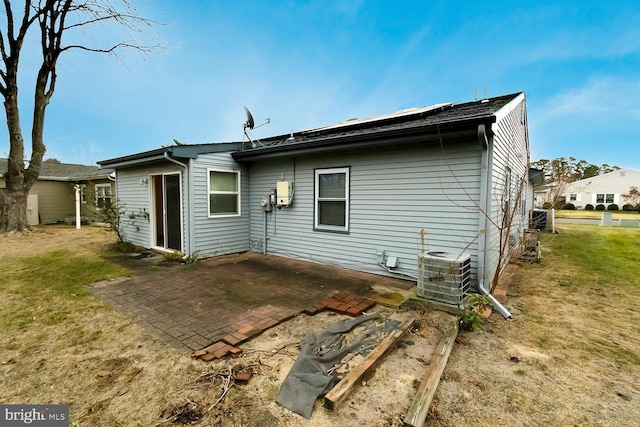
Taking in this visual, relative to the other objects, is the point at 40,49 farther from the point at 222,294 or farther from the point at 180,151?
the point at 222,294

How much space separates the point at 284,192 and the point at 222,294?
283 centimetres

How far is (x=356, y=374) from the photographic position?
89.4 inches

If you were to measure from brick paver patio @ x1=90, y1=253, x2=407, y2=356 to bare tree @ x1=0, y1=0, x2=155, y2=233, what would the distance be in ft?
30.5

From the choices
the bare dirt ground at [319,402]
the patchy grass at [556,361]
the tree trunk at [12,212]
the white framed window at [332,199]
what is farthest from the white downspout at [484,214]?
the tree trunk at [12,212]

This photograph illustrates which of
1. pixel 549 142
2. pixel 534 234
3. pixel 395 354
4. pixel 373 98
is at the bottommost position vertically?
pixel 395 354

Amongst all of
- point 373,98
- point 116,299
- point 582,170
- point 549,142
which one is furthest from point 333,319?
point 582,170

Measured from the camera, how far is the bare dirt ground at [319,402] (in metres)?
1.97

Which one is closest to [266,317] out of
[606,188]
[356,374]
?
[356,374]

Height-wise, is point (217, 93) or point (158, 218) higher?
point (217, 93)

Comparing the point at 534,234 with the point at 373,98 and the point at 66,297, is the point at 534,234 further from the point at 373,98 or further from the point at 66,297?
the point at 66,297

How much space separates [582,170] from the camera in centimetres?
4491

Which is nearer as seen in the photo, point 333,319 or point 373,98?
point 333,319

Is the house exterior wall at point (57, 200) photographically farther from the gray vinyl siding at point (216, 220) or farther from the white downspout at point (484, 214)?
the white downspout at point (484, 214)

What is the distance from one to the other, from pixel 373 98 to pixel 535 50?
593 centimetres
